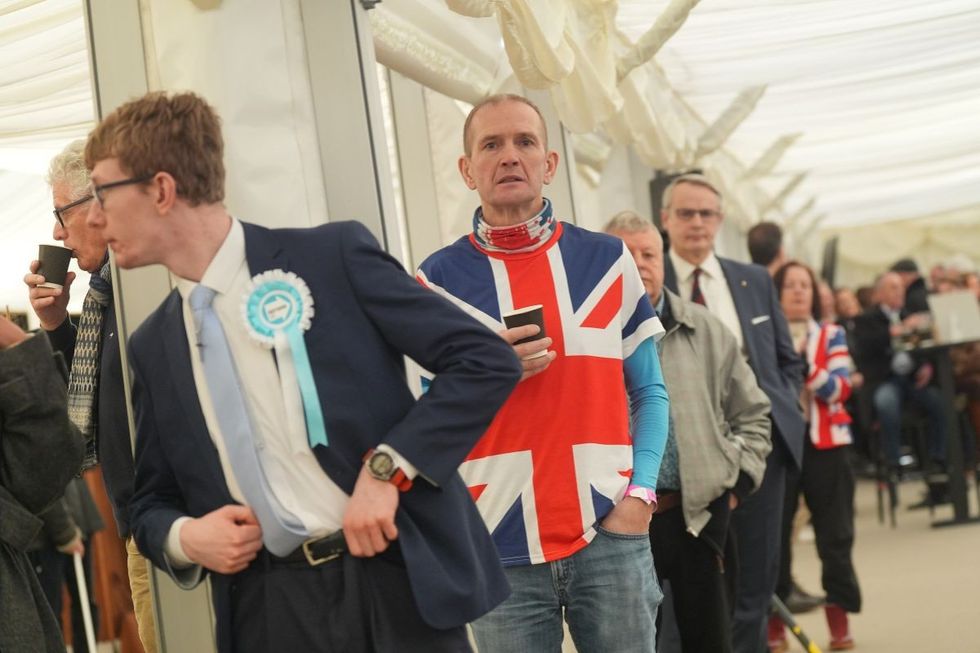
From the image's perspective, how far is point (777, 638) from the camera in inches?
251

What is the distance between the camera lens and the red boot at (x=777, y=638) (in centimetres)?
634

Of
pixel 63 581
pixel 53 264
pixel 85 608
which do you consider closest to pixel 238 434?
pixel 53 264

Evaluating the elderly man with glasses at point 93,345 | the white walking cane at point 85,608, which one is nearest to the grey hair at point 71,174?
the elderly man with glasses at point 93,345

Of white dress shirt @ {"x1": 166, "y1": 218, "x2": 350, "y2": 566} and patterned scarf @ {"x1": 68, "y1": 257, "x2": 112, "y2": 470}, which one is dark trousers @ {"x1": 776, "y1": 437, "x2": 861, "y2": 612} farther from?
white dress shirt @ {"x1": 166, "y1": 218, "x2": 350, "y2": 566}

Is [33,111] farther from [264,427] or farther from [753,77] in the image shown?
[753,77]

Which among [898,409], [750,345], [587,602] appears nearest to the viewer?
[587,602]

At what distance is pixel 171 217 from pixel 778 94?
24.8ft

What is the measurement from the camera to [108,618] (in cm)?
834

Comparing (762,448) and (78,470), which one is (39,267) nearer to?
(78,470)

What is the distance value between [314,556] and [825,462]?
483cm

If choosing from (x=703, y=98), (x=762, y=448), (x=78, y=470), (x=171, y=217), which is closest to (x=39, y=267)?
(x=78, y=470)

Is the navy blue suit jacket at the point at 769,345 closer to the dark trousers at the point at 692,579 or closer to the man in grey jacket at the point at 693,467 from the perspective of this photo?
the man in grey jacket at the point at 693,467

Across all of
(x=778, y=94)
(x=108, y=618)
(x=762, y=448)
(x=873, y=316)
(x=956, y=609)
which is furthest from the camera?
(x=873, y=316)

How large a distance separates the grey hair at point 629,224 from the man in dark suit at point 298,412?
6.27ft
